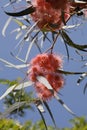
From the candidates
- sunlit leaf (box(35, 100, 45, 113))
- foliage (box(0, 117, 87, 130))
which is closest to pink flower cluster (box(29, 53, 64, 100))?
sunlit leaf (box(35, 100, 45, 113))

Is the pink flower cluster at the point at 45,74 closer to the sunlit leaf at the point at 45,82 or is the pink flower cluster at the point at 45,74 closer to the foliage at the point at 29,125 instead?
the sunlit leaf at the point at 45,82

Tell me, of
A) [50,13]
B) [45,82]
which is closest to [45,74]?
[45,82]

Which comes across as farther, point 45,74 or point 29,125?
point 29,125

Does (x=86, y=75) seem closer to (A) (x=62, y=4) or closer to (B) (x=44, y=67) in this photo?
(B) (x=44, y=67)

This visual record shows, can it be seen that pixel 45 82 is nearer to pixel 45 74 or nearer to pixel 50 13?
pixel 45 74

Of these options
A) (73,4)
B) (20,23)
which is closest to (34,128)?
(20,23)

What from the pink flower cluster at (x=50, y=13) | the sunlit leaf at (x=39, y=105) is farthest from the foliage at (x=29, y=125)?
the pink flower cluster at (x=50, y=13)

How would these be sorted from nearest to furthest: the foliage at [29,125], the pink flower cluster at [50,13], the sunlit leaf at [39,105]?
Answer: 1. the pink flower cluster at [50,13]
2. the sunlit leaf at [39,105]
3. the foliage at [29,125]
